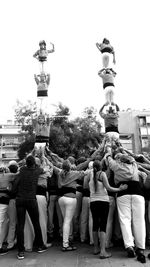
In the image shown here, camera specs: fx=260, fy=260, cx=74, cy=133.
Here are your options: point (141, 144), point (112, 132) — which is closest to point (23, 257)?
point (112, 132)

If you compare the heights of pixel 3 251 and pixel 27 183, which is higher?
pixel 27 183

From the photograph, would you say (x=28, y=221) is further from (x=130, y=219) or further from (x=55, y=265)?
(x=130, y=219)

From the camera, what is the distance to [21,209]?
4555 mm

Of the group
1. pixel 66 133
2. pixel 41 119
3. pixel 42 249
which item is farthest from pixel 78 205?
pixel 66 133

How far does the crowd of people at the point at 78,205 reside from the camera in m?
4.33

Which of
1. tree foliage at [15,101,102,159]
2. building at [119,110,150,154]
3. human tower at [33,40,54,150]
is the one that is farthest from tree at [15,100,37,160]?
building at [119,110,150,154]

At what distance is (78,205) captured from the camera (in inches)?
216

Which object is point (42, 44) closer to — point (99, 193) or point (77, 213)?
point (77, 213)

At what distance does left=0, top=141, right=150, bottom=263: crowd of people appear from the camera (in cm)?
433

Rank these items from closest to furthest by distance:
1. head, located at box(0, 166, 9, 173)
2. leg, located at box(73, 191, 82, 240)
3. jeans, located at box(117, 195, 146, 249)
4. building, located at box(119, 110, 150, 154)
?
jeans, located at box(117, 195, 146, 249)
head, located at box(0, 166, 9, 173)
leg, located at box(73, 191, 82, 240)
building, located at box(119, 110, 150, 154)

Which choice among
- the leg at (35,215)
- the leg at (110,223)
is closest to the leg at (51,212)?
the leg at (35,215)

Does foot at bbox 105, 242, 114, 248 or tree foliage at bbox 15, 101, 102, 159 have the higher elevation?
tree foliage at bbox 15, 101, 102, 159

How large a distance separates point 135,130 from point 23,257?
3976cm

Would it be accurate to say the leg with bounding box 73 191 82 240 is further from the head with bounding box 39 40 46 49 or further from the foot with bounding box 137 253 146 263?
the head with bounding box 39 40 46 49
